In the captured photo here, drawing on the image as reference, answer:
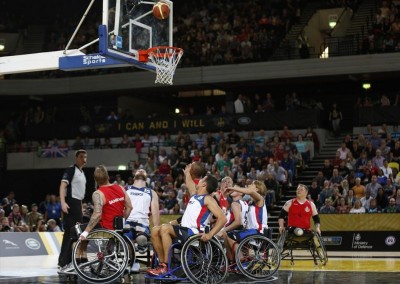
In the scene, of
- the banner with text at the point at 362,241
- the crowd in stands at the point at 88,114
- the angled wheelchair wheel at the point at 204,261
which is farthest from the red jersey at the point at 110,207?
the crowd in stands at the point at 88,114

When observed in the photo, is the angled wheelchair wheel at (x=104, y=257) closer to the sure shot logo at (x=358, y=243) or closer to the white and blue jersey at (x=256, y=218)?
the white and blue jersey at (x=256, y=218)

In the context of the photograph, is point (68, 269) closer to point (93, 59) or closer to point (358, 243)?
point (93, 59)

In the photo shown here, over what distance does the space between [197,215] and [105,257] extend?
1.39m

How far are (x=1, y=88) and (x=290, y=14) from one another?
13.0m

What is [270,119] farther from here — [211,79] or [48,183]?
[48,183]

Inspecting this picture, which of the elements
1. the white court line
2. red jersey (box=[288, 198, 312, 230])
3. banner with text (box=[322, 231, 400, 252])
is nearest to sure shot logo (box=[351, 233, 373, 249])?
banner with text (box=[322, 231, 400, 252])

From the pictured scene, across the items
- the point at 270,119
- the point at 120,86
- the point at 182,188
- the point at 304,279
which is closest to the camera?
the point at 304,279

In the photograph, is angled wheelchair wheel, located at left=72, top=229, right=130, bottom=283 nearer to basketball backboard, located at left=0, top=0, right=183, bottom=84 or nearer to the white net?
basketball backboard, located at left=0, top=0, right=183, bottom=84

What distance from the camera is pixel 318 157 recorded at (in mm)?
26906

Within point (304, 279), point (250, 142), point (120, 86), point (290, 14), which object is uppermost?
point (290, 14)

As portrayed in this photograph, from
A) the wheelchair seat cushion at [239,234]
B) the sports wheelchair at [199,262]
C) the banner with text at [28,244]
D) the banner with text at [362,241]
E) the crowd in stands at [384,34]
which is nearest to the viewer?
the sports wheelchair at [199,262]

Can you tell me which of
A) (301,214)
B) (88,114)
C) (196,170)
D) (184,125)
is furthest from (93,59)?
(88,114)

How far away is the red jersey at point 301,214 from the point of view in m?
15.5

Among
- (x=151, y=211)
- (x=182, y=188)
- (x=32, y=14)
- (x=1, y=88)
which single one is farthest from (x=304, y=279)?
(x=32, y=14)
